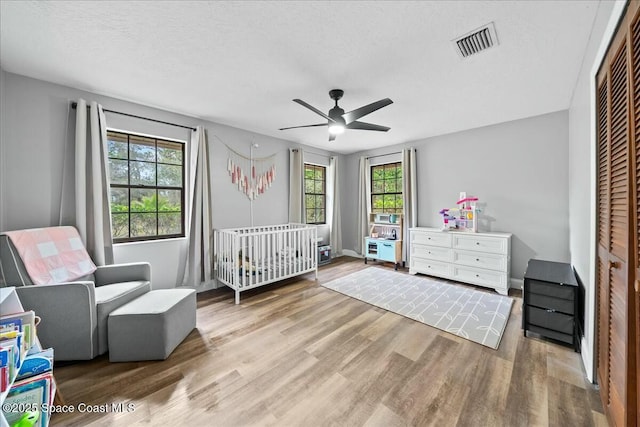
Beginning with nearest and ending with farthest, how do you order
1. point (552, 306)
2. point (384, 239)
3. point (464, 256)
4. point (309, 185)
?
point (552, 306) → point (464, 256) → point (384, 239) → point (309, 185)

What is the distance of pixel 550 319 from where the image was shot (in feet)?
6.93

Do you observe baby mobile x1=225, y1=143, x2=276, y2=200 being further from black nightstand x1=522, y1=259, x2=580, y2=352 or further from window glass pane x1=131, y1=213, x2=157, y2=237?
black nightstand x1=522, y1=259, x2=580, y2=352

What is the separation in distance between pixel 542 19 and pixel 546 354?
2.48 m

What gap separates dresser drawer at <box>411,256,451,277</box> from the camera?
3.80 meters

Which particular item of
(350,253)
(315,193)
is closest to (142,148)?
(315,193)

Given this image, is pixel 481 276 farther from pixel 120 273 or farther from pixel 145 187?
pixel 145 187

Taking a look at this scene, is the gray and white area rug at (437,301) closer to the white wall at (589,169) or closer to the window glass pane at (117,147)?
the white wall at (589,169)

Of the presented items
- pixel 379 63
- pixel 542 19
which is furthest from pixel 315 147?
pixel 542 19

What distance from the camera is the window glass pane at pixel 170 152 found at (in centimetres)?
316

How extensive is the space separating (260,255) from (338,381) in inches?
79.5

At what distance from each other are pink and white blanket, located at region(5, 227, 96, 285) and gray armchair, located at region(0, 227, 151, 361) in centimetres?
5

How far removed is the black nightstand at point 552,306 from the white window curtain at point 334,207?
3.47 m

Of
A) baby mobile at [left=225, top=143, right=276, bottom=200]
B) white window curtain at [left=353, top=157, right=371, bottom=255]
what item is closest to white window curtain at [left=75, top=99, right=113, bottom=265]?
baby mobile at [left=225, top=143, right=276, bottom=200]

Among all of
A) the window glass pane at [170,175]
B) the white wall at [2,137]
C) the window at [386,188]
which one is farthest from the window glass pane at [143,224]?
the window at [386,188]
